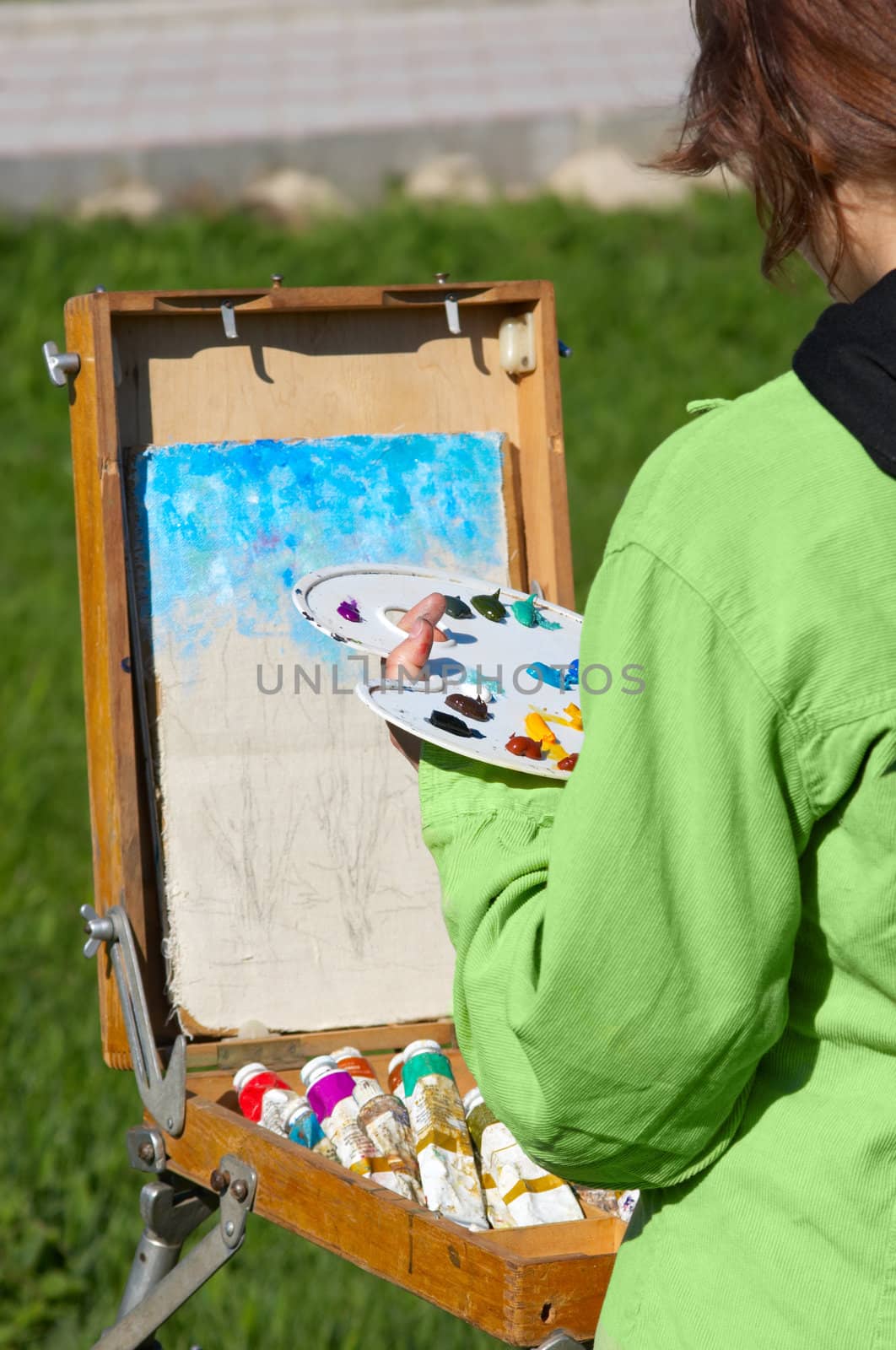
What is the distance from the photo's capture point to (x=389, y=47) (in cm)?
805

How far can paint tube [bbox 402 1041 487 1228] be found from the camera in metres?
1.56

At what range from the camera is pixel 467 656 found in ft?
4.95

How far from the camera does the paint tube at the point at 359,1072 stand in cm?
175

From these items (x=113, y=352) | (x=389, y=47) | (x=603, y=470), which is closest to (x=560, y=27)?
(x=389, y=47)

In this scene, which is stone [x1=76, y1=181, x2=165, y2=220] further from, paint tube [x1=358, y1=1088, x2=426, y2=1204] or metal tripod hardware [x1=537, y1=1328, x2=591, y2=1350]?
metal tripod hardware [x1=537, y1=1328, x2=591, y2=1350]

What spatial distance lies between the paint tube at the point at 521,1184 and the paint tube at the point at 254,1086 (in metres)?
0.26

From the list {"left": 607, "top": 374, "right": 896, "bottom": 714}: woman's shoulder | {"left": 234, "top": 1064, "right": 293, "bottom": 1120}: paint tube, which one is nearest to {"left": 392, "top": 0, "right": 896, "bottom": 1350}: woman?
{"left": 607, "top": 374, "right": 896, "bottom": 714}: woman's shoulder

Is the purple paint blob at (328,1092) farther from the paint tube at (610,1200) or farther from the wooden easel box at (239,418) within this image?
the paint tube at (610,1200)

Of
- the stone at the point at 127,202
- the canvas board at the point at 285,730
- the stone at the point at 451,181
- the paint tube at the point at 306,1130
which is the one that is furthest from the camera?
the stone at the point at 451,181

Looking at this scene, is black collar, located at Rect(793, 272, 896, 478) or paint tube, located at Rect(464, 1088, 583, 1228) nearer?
black collar, located at Rect(793, 272, 896, 478)

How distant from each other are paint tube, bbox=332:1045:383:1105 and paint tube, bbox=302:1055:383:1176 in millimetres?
12

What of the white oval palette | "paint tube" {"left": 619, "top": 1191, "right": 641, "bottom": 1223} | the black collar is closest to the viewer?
the black collar

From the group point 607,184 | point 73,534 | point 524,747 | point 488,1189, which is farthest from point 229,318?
point 607,184

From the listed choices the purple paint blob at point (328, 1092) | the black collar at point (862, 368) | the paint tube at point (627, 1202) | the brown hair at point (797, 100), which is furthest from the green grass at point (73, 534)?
the purple paint blob at point (328, 1092)
